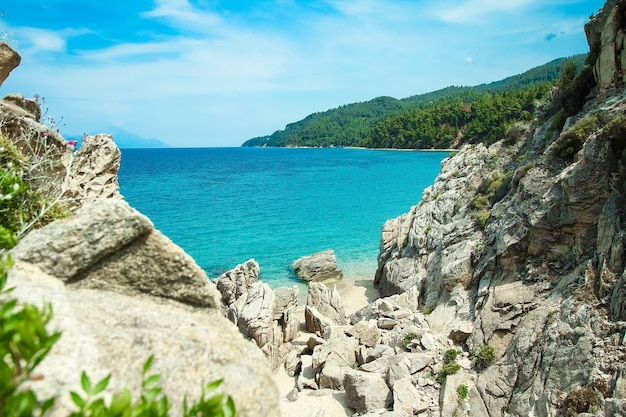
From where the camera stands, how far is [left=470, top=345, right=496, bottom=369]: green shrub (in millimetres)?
16547

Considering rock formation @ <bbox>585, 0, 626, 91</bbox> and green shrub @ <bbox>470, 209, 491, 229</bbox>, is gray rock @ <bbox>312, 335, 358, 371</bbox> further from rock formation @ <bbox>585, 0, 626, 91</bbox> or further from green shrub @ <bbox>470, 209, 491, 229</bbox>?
rock formation @ <bbox>585, 0, 626, 91</bbox>

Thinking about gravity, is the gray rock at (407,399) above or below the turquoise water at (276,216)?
below

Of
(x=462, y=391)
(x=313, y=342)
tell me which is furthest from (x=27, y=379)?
(x=313, y=342)

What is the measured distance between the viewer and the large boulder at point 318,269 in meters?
37.1

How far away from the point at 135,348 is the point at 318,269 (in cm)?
3337

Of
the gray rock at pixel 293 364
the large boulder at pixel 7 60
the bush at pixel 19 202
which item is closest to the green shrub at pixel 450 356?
the gray rock at pixel 293 364

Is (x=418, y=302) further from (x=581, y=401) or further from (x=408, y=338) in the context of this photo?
(x=581, y=401)

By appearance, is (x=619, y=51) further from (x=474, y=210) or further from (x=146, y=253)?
(x=146, y=253)

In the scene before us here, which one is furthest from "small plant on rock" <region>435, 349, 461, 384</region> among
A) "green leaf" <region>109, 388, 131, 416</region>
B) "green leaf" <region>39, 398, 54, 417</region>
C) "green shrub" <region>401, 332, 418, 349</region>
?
"green leaf" <region>39, 398, 54, 417</region>

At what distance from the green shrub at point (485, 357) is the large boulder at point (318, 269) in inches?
819

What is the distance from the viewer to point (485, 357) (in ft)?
54.5

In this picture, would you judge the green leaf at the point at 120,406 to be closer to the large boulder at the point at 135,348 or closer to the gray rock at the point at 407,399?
the large boulder at the point at 135,348

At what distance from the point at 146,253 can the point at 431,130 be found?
206 metres

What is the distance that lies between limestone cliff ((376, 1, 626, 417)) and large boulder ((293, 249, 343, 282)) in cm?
879
